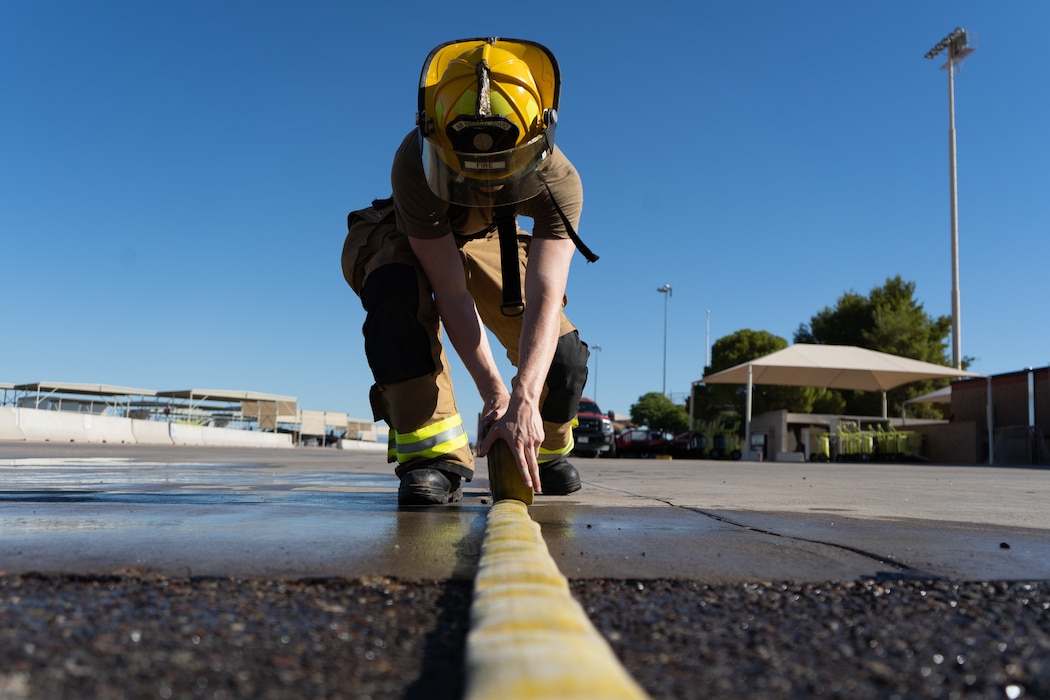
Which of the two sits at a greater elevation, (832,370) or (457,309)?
(832,370)

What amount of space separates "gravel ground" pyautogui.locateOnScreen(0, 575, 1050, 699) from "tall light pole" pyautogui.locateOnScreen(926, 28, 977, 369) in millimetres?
29322

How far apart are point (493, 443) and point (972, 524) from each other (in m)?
1.49

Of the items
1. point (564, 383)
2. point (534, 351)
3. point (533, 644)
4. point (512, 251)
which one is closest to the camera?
point (533, 644)

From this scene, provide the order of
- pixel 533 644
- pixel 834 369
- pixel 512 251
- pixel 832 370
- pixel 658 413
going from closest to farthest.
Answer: pixel 533 644 < pixel 512 251 < pixel 834 369 < pixel 832 370 < pixel 658 413

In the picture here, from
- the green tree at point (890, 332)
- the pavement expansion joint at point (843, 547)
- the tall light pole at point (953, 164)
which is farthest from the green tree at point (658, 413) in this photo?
the pavement expansion joint at point (843, 547)

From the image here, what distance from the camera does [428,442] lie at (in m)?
2.81

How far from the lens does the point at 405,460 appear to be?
2.85 m

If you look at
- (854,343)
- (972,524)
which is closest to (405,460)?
(972,524)

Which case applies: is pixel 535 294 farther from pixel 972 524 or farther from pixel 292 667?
pixel 292 667

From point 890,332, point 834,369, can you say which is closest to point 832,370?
point 834,369

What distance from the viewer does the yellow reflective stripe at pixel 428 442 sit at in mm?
2809

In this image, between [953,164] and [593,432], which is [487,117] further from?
[953,164]

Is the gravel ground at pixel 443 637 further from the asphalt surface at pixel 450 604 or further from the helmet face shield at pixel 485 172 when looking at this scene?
the helmet face shield at pixel 485 172

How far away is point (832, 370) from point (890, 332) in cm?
1231
